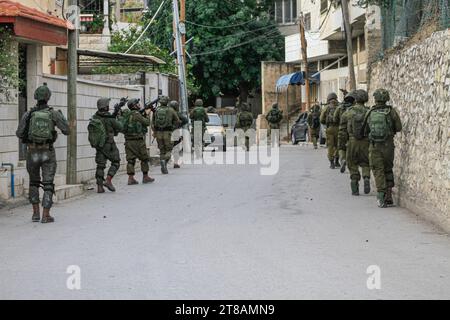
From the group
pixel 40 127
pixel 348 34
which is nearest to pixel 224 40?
pixel 348 34

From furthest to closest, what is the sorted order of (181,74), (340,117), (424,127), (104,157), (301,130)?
(301,130), (181,74), (340,117), (104,157), (424,127)

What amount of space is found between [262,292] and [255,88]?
49.7 metres

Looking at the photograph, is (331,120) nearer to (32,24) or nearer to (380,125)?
(380,125)

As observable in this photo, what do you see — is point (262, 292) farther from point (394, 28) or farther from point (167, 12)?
point (167, 12)

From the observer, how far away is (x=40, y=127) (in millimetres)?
11914

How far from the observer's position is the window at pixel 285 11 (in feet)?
184

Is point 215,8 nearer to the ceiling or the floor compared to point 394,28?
nearer to the ceiling

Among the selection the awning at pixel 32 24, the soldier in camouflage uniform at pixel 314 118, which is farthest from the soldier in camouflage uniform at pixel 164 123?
the soldier in camouflage uniform at pixel 314 118

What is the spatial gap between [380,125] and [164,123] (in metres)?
7.47

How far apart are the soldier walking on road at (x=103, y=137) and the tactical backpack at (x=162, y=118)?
10.3ft

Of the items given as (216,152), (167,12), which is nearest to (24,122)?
(216,152)

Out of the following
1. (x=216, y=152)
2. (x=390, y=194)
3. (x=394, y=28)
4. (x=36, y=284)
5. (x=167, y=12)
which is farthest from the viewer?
(x=167, y=12)

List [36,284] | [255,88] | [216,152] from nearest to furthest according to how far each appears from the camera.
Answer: [36,284], [216,152], [255,88]
